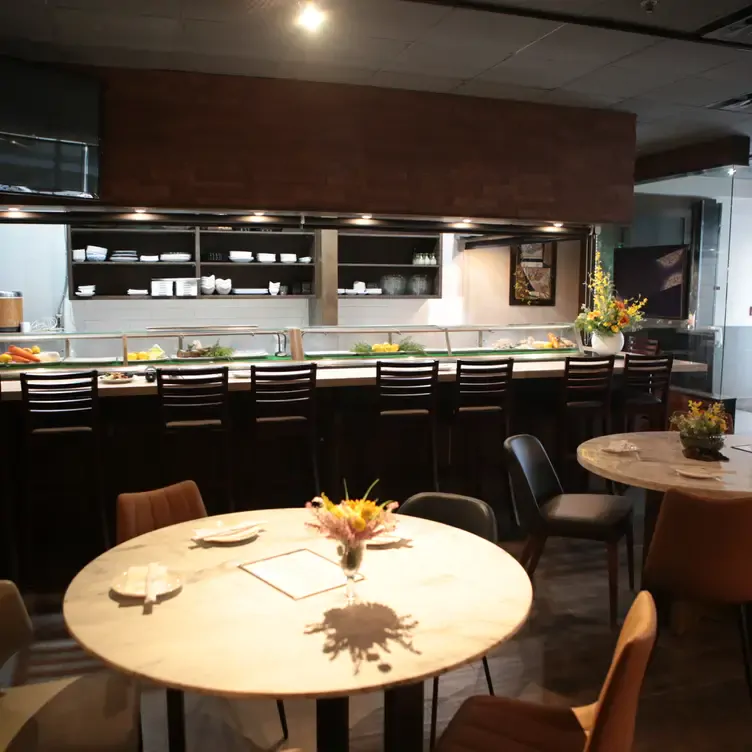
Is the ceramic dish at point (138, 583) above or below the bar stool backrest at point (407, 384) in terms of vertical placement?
below

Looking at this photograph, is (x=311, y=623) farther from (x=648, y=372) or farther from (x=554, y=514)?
(x=648, y=372)

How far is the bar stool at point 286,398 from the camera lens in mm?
4602

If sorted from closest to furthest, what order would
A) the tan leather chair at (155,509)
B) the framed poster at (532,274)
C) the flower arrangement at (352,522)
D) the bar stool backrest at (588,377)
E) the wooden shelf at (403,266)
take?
1. the flower arrangement at (352,522)
2. the tan leather chair at (155,509)
3. the bar stool backrest at (588,377)
4. the wooden shelf at (403,266)
5. the framed poster at (532,274)

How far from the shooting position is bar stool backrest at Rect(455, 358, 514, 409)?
5.00 metres

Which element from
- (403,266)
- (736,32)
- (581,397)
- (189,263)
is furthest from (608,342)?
(189,263)

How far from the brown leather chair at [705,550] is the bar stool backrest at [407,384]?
2.20m

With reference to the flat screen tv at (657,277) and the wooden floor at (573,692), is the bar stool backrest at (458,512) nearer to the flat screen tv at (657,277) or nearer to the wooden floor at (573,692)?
the wooden floor at (573,692)

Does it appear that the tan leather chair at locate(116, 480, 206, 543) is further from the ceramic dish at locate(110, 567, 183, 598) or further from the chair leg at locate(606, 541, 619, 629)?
the chair leg at locate(606, 541, 619, 629)

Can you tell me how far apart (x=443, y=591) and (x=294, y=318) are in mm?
6497

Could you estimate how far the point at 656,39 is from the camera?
4363mm

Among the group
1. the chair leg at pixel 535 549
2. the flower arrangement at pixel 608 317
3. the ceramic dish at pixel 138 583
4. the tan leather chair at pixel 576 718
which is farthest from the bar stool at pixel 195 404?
the flower arrangement at pixel 608 317

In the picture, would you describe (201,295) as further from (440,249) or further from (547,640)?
(547,640)

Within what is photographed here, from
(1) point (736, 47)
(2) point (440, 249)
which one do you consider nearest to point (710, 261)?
(2) point (440, 249)

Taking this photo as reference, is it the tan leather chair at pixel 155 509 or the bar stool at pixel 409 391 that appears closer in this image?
the tan leather chair at pixel 155 509
